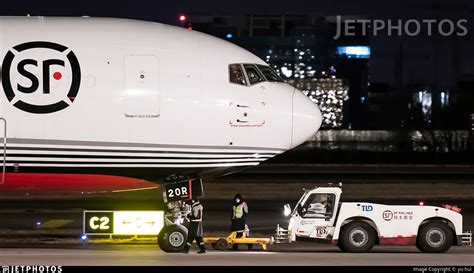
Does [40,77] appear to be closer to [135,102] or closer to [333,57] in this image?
[135,102]

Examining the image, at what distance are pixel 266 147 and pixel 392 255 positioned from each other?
151 inches

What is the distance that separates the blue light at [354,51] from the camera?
16962 centimetres

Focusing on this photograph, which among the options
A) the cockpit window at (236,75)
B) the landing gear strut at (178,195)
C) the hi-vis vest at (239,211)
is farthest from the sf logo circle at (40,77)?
the hi-vis vest at (239,211)

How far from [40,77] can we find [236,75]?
4.58 m

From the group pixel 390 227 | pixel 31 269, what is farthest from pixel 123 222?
pixel 390 227

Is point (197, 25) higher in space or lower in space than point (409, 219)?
higher

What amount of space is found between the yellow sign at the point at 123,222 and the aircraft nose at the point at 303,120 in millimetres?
3756

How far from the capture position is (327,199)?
25.5m

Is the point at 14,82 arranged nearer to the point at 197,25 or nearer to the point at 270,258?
the point at 270,258

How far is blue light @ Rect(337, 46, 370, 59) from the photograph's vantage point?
169625 millimetres

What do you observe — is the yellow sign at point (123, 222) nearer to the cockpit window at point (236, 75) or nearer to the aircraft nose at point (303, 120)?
the cockpit window at point (236, 75)

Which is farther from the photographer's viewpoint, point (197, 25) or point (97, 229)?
point (197, 25)

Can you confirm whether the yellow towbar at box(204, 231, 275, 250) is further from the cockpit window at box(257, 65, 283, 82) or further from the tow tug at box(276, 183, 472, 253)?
the cockpit window at box(257, 65, 283, 82)

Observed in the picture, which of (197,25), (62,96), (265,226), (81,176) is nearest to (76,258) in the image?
(81,176)
